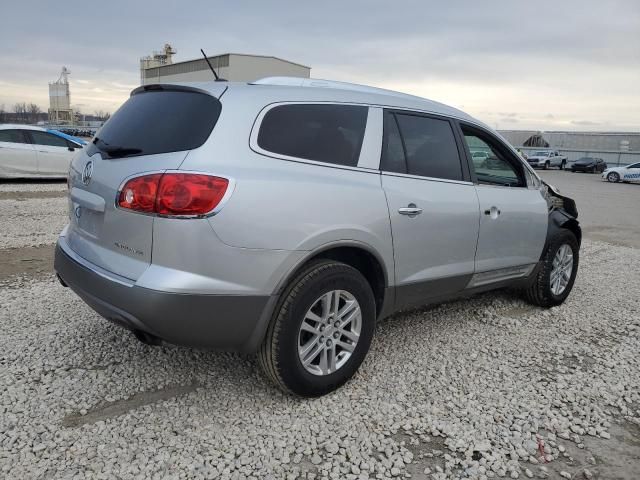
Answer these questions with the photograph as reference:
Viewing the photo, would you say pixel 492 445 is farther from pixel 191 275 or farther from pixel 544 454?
pixel 191 275

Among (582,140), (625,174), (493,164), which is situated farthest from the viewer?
(582,140)

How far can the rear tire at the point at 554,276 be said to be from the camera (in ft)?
16.1

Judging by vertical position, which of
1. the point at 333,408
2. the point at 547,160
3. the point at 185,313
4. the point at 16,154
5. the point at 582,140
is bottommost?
the point at 333,408

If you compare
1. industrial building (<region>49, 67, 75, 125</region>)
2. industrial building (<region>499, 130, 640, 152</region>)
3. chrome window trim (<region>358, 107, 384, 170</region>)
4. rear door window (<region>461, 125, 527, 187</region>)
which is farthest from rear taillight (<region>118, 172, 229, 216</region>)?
industrial building (<region>49, 67, 75, 125</region>)

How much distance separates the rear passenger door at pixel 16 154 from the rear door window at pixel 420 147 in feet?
41.3

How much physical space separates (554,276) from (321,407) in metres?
3.04

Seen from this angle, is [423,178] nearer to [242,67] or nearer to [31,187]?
[31,187]

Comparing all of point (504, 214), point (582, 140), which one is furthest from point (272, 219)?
point (582, 140)

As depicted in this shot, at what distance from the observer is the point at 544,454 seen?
9.01 ft

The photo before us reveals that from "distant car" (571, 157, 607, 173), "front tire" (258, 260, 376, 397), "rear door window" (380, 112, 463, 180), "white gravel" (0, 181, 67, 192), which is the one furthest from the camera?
"distant car" (571, 157, 607, 173)

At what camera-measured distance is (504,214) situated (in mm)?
4238

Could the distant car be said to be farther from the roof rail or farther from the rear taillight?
the rear taillight

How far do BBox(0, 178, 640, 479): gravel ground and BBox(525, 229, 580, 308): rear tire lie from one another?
0.51 metres

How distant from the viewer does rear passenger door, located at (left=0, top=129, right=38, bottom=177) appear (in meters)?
13.0
